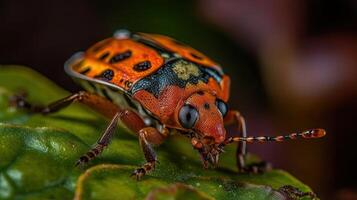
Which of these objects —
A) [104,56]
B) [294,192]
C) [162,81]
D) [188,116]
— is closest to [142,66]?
[162,81]

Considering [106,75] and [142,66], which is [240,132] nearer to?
[142,66]

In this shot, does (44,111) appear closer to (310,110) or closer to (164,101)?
(164,101)

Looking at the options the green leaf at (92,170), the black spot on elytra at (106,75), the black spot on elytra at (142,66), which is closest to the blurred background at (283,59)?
the green leaf at (92,170)

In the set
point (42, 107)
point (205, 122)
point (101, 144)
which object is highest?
point (205, 122)

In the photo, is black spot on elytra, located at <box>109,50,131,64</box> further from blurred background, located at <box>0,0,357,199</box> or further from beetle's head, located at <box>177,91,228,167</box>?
blurred background, located at <box>0,0,357,199</box>

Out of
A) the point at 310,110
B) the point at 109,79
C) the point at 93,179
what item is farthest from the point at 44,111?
the point at 310,110

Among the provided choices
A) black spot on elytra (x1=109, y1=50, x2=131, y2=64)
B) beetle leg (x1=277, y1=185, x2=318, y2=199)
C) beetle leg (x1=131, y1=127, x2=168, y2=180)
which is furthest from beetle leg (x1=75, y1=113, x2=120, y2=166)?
beetle leg (x1=277, y1=185, x2=318, y2=199)
